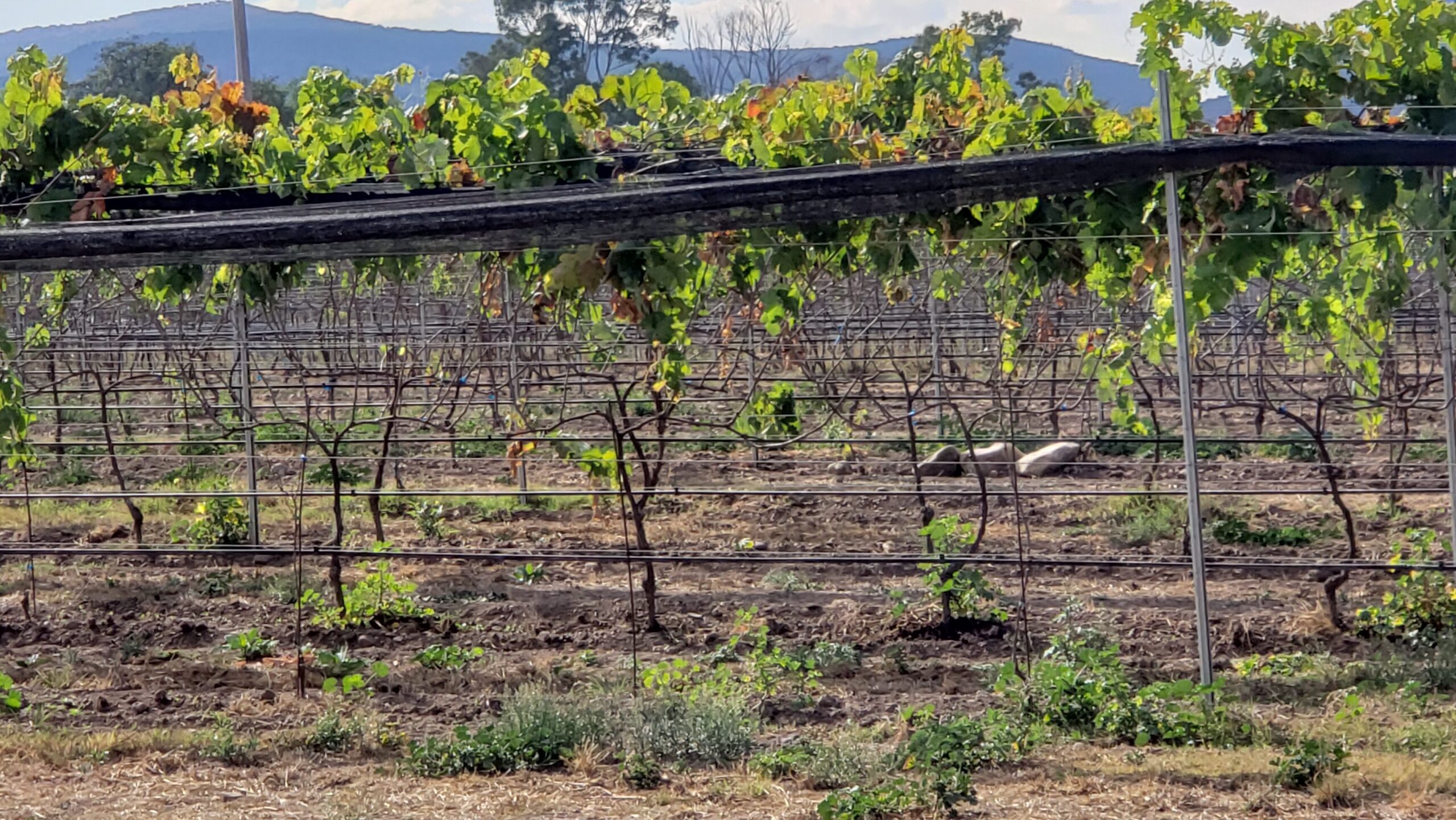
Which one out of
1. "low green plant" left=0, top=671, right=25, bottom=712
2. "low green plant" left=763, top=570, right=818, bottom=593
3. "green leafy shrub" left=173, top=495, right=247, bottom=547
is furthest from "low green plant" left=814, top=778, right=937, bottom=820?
"green leafy shrub" left=173, top=495, right=247, bottom=547

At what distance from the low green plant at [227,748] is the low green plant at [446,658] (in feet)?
3.52

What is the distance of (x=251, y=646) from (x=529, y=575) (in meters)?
1.72

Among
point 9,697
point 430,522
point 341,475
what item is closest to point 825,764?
point 9,697

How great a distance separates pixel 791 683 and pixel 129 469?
27.7ft

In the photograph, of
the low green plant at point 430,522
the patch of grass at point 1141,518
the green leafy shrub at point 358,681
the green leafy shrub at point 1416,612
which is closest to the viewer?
the green leafy shrub at point 358,681

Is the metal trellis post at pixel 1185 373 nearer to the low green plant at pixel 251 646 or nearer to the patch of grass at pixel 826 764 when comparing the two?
the patch of grass at pixel 826 764

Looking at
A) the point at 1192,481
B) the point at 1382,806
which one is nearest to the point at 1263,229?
the point at 1192,481

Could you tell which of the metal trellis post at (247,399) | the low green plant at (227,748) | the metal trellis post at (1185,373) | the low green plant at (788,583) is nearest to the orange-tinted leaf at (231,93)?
the metal trellis post at (247,399)

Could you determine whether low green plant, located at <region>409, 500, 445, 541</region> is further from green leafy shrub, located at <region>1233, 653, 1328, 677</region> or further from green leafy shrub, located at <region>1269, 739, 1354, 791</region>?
green leafy shrub, located at <region>1269, 739, 1354, 791</region>

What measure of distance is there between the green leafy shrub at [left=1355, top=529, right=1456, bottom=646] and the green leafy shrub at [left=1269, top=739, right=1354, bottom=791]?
1.80m

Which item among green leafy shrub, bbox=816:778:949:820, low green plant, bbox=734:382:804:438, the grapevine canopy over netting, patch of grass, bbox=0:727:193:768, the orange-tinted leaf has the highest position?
the orange-tinted leaf

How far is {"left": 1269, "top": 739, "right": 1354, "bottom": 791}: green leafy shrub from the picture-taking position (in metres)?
3.87

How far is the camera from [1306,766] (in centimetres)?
A: 388

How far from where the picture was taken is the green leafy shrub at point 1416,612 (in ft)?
18.3
